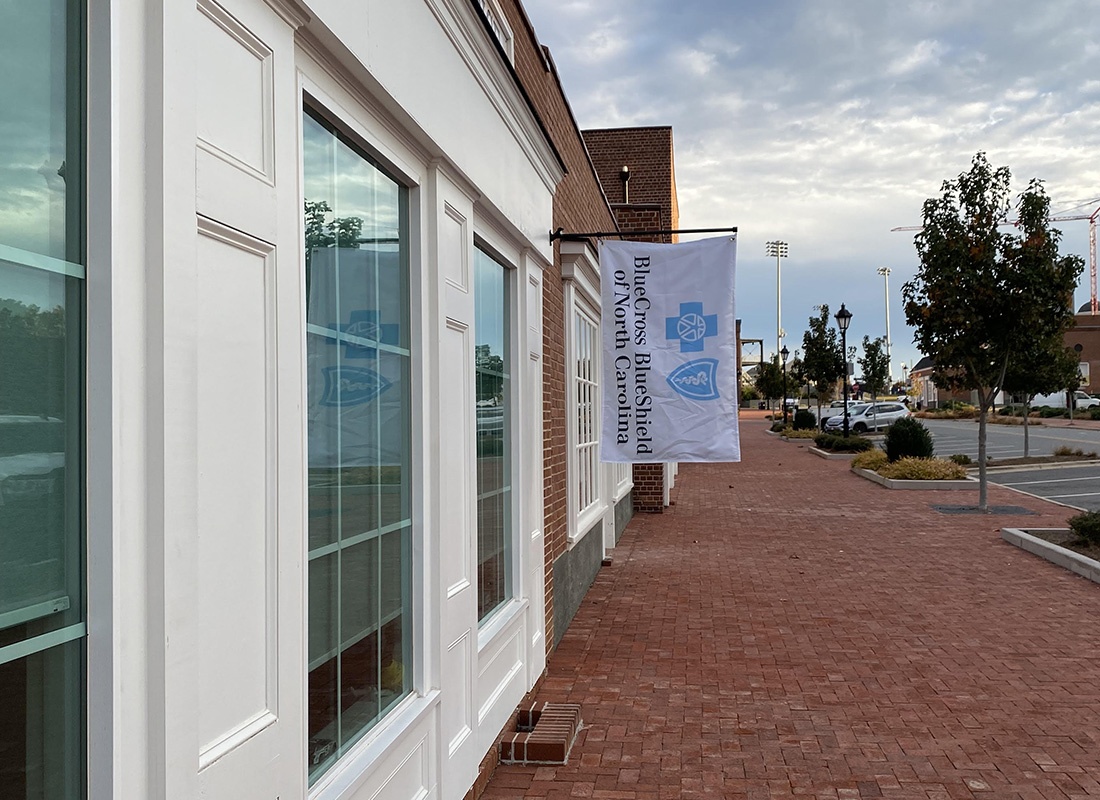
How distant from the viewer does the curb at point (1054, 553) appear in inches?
393

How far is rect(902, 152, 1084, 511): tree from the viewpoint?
1585cm

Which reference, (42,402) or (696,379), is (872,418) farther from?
(42,402)

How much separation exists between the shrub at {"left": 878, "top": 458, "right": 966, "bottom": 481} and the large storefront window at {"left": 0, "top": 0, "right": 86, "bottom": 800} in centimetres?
2016

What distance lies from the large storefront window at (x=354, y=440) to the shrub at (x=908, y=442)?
20.7 m

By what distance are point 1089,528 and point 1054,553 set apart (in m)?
0.51

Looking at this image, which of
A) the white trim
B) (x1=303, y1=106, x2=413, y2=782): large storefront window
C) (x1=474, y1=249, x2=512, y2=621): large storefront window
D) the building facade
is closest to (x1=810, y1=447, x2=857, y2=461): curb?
the white trim

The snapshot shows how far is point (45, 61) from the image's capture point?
66.8 inches

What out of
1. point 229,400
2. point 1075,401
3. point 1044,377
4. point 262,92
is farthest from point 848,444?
point 1075,401

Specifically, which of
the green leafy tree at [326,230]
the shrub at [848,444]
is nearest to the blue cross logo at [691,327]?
the green leafy tree at [326,230]

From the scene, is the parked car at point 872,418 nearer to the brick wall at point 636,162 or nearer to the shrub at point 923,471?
the shrub at point 923,471

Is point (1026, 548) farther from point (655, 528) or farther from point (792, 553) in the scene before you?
point (655, 528)

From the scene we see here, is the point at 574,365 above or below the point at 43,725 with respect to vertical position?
above

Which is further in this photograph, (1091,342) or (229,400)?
(1091,342)

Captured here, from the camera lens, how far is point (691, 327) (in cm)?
691
